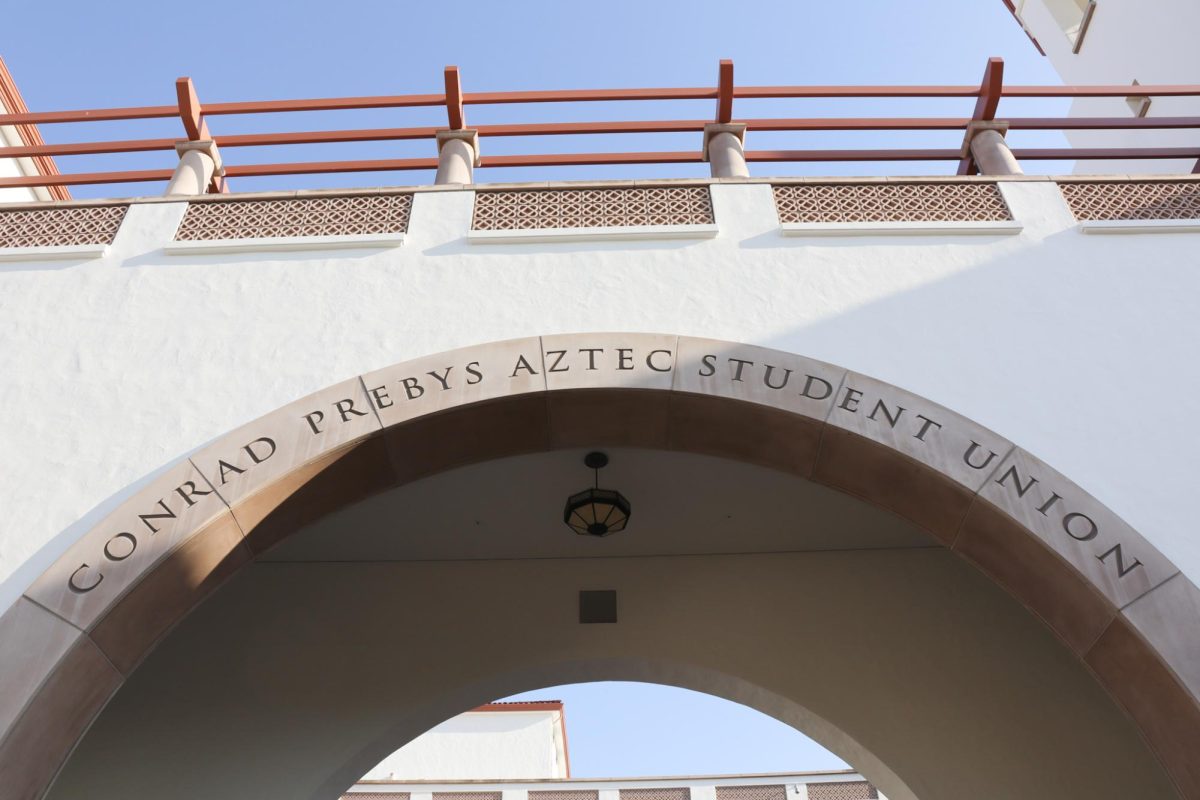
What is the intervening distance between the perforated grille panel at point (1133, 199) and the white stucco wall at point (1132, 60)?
13.5 ft

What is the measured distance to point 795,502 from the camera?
543 cm

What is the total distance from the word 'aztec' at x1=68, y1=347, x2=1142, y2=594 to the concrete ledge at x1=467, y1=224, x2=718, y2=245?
0.76 metres

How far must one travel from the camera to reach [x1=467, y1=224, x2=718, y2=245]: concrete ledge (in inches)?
183

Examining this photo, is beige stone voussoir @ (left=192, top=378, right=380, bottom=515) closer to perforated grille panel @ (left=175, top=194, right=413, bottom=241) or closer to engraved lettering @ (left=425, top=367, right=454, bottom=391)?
engraved lettering @ (left=425, top=367, right=454, bottom=391)

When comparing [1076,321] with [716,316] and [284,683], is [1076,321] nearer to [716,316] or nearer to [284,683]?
[716,316]

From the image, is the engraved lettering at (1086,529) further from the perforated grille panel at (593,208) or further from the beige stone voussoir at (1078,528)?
the perforated grille panel at (593,208)

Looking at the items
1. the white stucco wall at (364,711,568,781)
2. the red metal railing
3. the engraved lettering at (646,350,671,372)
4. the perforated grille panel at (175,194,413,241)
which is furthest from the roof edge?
the white stucco wall at (364,711,568,781)

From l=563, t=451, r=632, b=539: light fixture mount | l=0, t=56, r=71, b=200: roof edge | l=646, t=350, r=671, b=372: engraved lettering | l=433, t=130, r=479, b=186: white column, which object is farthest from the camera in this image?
l=0, t=56, r=71, b=200: roof edge

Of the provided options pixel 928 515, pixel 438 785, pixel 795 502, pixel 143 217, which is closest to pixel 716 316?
pixel 928 515

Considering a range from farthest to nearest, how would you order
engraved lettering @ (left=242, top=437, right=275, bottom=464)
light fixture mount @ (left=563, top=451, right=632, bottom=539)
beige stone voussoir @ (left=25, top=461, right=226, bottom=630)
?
light fixture mount @ (left=563, top=451, right=632, bottom=539) → engraved lettering @ (left=242, top=437, right=275, bottom=464) → beige stone voussoir @ (left=25, top=461, right=226, bottom=630)

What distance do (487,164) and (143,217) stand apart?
1.88 m

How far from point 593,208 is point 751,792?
997cm

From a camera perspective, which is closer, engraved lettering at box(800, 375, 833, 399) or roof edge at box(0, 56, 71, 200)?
engraved lettering at box(800, 375, 833, 399)

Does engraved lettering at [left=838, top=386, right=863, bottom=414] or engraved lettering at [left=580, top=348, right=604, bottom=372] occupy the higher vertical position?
engraved lettering at [left=580, top=348, right=604, bottom=372]
